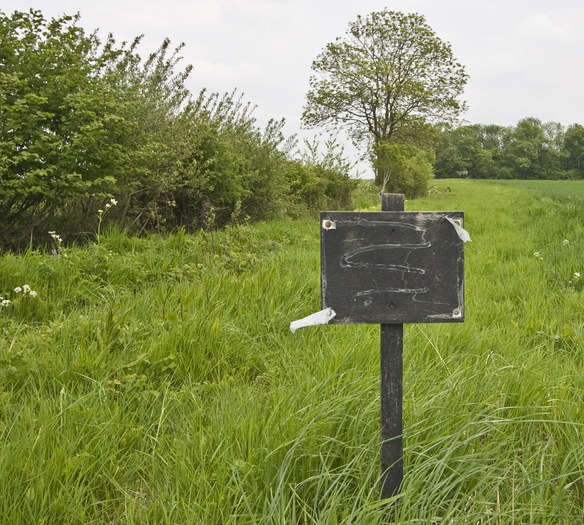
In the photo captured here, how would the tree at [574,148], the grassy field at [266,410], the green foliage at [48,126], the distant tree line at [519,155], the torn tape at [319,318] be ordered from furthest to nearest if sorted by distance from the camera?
the tree at [574,148]
the distant tree line at [519,155]
the green foliage at [48,126]
the grassy field at [266,410]
the torn tape at [319,318]

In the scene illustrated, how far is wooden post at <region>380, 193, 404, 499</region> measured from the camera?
153cm

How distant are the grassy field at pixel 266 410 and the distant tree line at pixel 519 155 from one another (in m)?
72.7

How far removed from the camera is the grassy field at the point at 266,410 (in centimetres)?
153

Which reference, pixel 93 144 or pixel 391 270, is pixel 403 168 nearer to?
pixel 93 144

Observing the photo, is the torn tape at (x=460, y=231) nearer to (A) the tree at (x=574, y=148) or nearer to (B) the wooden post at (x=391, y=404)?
(B) the wooden post at (x=391, y=404)

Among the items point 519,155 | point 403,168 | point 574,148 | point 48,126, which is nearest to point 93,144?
point 48,126

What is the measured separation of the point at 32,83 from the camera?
17.1 ft

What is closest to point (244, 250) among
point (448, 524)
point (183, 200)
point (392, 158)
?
point (183, 200)

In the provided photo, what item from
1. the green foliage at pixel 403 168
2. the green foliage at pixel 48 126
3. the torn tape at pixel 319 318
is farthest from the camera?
the green foliage at pixel 403 168

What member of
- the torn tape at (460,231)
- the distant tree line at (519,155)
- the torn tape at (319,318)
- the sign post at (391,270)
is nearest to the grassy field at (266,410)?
the sign post at (391,270)

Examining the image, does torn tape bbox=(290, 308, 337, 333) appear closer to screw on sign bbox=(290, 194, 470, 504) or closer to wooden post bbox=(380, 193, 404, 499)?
screw on sign bbox=(290, 194, 470, 504)

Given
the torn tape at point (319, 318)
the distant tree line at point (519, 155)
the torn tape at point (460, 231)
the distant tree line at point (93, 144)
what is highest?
the distant tree line at point (519, 155)

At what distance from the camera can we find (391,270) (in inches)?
61.4

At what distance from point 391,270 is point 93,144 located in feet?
15.3
